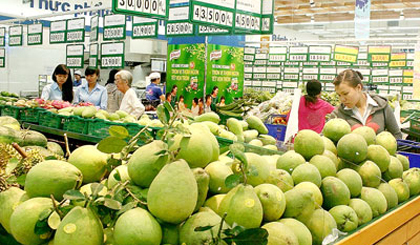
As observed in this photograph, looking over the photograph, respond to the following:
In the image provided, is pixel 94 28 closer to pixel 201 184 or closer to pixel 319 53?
pixel 319 53

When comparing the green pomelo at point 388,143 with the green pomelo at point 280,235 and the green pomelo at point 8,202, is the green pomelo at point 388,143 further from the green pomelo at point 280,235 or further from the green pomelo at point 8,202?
the green pomelo at point 8,202

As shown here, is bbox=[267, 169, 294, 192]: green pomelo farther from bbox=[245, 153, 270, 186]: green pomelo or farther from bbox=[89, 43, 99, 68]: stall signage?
bbox=[89, 43, 99, 68]: stall signage

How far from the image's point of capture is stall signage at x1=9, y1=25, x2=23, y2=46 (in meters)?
9.60

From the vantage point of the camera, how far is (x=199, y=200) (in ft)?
4.24

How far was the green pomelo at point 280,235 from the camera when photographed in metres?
1.25

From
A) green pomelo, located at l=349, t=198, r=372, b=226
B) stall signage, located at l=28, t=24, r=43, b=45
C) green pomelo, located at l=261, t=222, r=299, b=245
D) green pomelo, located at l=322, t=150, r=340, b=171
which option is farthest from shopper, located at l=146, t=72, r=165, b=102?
green pomelo, located at l=261, t=222, r=299, b=245

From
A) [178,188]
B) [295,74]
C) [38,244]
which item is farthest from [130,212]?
[295,74]

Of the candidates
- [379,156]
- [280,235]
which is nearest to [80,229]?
[280,235]

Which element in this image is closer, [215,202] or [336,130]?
[215,202]

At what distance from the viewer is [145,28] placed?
24.1ft

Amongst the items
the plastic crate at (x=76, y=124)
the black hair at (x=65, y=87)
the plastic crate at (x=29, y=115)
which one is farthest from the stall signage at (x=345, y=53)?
the plastic crate at (x=76, y=124)

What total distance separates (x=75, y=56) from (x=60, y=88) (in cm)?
160

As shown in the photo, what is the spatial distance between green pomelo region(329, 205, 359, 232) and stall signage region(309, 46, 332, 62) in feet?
33.8

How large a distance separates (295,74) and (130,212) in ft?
41.5
